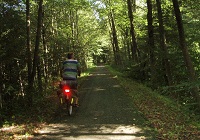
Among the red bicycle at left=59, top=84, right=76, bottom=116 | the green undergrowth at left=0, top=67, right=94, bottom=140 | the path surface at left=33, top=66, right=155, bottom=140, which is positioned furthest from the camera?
the red bicycle at left=59, top=84, right=76, bottom=116

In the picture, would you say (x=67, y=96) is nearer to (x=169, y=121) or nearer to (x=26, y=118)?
(x=26, y=118)

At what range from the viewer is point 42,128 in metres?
7.48

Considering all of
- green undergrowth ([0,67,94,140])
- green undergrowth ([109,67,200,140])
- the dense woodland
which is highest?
the dense woodland

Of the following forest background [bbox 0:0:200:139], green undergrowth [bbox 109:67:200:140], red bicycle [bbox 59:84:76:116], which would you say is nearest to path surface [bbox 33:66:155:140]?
green undergrowth [bbox 109:67:200:140]

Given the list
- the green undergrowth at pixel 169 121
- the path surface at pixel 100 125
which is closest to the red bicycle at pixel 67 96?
the path surface at pixel 100 125

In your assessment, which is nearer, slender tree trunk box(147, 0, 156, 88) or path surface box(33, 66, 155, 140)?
path surface box(33, 66, 155, 140)

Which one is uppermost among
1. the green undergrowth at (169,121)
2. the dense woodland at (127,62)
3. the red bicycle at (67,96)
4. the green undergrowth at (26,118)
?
the dense woodland at (127,62)

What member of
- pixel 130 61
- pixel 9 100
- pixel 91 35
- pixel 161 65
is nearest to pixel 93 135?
pixel 9 100

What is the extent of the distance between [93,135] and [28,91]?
4.70m

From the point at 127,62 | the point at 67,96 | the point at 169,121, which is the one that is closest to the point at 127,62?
the point at 127,62

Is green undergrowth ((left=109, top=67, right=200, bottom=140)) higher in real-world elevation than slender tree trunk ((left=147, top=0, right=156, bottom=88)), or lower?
lower

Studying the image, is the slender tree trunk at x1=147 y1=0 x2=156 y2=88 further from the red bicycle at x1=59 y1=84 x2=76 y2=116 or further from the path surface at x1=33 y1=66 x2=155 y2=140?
the red bicycle at x1=59 y1=84 x2=76 y2=116

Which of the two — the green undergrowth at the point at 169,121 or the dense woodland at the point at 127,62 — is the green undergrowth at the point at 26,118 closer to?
the dense woodland at the point at 127,62

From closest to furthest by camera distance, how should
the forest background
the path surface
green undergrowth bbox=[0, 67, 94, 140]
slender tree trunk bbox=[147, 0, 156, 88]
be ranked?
the path surface, green undergrowth bbox=[0, 67, 94, 140], the forest background, slender tree trunk bbox=[147, 0, 156, 88]
